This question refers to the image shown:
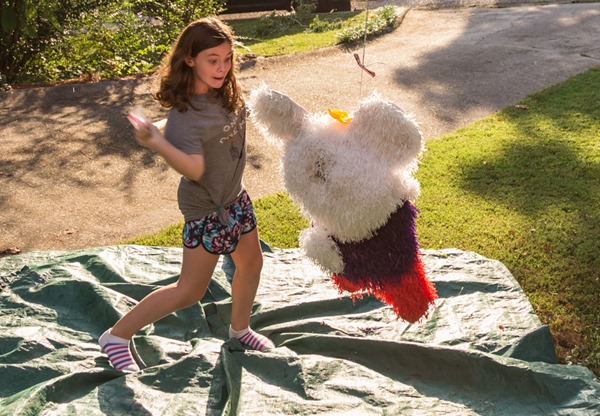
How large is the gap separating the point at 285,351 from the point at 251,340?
146 millimetres

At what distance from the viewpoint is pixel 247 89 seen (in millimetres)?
6816

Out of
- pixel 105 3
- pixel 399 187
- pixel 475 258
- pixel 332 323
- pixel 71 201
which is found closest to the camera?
pixel 399 187

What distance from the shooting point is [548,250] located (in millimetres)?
3803

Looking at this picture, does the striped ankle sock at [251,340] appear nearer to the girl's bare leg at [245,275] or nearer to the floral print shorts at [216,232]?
the girl's bare leg at [245,275]

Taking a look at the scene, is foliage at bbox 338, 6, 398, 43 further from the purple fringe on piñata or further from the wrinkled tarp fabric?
the purple fringe on piñata

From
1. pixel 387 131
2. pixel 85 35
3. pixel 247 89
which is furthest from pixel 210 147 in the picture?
pixel 85 35

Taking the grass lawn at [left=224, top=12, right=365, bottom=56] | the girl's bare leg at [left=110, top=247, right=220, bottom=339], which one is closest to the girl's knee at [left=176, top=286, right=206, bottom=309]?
the girl's bare leg at [left=110, top=247, right=220, bottom=339]

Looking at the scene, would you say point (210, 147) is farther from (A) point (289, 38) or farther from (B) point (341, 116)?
(A) point (289, 38)

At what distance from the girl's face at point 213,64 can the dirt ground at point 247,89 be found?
0.74m

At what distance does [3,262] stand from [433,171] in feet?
8.99

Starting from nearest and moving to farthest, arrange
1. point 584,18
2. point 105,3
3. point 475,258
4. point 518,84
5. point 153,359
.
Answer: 1. point 153,359
2. point 475,258
3. point 518,84
4. point 105,3
5. point 584,18

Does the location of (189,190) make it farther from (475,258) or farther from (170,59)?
(475,258)

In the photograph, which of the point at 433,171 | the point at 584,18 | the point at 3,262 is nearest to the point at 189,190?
the point at 3,262

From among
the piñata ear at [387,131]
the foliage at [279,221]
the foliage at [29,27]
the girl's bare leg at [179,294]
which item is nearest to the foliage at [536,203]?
the foliage at [279,221]
